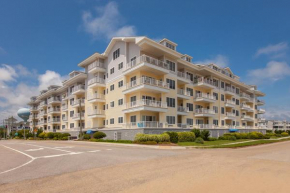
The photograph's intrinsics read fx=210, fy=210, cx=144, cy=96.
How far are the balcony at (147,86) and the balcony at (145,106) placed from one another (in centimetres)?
170

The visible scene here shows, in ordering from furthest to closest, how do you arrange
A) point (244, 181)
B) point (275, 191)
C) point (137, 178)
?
point (137, 178)
point (244, 181)
point (275, 191)

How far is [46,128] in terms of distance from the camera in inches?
2721

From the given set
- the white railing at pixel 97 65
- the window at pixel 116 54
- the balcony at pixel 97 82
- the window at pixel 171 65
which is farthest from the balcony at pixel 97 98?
the window at pixel 171 65

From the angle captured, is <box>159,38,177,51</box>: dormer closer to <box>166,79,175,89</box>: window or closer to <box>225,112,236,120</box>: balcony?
<box>166,79,175,89</box>: window

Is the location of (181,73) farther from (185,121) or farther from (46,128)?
(46,128)

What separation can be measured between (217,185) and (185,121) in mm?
31943

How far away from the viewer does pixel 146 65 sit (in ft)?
95.2

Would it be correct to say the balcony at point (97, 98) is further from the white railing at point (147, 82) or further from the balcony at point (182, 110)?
the balcony at point (182, 110)

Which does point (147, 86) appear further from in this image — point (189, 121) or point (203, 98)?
point (203, 98)

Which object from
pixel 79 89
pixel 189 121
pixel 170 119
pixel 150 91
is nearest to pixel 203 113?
pixel 189 121

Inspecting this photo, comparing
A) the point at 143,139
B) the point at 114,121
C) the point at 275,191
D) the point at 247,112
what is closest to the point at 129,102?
the point at 114,121

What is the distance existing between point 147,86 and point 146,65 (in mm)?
2912

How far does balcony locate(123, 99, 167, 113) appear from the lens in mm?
28812

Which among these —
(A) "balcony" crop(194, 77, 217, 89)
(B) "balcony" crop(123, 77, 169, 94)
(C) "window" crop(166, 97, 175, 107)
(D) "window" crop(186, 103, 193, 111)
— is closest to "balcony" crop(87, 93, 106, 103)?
(B) "balcony" crop(123, 77, 169, 94)
